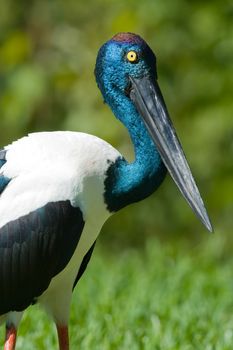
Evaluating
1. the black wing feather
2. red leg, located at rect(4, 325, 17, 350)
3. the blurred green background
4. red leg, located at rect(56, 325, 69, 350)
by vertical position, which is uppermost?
the black wing feather

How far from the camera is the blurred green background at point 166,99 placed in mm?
7863

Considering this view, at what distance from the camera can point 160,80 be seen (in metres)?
9.54

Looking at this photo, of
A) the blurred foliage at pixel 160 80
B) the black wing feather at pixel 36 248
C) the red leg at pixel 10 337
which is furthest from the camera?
the blurred foliage at pixel 160 80

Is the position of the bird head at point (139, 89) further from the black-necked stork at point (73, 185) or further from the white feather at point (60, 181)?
the white feather at point (60, 181)

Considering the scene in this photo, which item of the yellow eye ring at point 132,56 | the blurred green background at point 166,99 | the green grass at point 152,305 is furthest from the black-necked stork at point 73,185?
the blurred green background at point 166,99

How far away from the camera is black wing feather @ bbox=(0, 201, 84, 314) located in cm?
491

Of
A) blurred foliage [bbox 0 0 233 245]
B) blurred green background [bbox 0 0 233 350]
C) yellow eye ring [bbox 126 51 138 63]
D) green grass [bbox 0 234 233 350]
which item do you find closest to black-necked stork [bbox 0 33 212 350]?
yellow eye ring [bbox 126 51 138 63]

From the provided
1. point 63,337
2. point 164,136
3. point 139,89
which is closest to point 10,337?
point 63,337

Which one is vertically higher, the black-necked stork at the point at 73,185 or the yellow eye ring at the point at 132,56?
the yellow eye ring at the point at 132,56

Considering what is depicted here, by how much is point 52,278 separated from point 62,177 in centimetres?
45

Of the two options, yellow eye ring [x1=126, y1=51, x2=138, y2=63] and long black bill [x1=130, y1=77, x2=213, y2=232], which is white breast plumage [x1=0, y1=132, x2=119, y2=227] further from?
yellow eye ring [x1=126, y1=51, x2=138, y2=63]

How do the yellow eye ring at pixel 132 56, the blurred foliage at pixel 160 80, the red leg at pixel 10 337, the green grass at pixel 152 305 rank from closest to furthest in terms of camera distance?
the red leg at pixel 10 337 < the yellow eye ring at pixel 132 56 < the green grass at pixel 152 305 < the blurred foliage at pixel 160 80

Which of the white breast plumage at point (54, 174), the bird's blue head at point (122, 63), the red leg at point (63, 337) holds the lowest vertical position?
the red leg at point (63, 337)

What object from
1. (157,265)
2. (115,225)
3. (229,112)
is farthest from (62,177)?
(115,225)
